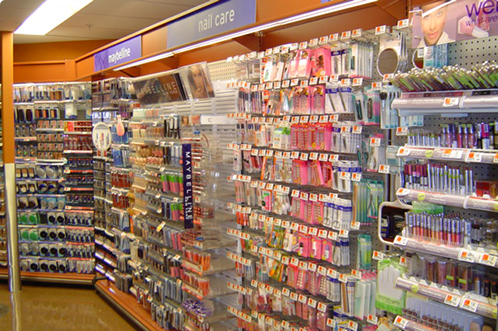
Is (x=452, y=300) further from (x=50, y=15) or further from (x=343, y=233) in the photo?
(x=50, y=15)

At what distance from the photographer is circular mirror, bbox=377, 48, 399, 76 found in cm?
318

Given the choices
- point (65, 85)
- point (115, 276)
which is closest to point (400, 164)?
point (115, 276)

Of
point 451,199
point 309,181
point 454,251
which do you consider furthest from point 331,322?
point 451,199

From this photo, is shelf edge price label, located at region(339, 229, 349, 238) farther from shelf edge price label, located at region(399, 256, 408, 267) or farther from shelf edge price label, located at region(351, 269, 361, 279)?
shelf edge price label, located at region(399, 256, 408, 267)

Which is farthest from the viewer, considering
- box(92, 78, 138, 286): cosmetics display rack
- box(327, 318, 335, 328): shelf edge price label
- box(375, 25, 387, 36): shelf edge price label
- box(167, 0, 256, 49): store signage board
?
box(92, 78, 138, 286): cosmetics display rack

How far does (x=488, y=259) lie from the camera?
2334 mm

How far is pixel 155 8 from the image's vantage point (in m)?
7.16

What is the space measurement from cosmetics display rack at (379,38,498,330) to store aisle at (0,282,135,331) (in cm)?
421

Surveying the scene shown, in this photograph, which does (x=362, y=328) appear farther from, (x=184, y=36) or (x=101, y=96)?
(x=101, y=96)

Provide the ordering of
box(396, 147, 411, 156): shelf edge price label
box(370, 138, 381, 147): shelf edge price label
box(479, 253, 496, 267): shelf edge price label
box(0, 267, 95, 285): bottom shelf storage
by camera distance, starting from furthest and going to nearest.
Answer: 1. box(0, 267, 95, 285): bottom shelf storage
2. box(370, 138, 381, 147): shelf edge price label
3. box(396, 147, 411, 156): shelf edge price label
4. box(479, 253, 496, 267): shelf edge price label

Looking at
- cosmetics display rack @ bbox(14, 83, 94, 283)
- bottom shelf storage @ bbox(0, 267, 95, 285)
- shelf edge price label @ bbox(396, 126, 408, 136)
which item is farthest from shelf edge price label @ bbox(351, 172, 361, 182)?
bottom shelf storage @ bbox(0, 267, 95, 285)

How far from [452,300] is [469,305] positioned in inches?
3.5

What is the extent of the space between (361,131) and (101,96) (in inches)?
191

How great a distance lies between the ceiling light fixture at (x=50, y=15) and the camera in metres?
6.18
